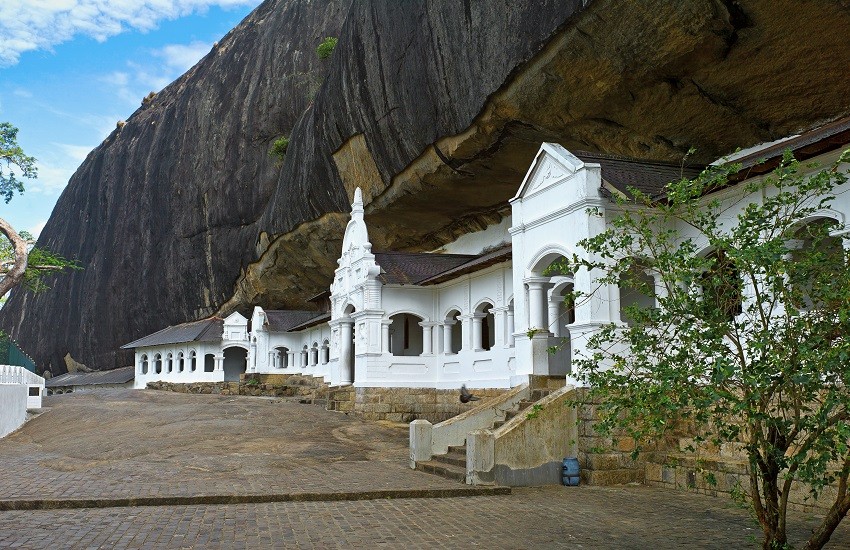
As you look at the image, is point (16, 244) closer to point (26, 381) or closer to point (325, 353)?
point (26, 381)

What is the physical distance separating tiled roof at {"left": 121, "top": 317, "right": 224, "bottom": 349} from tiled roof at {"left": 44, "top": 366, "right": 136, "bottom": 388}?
395 centimetres

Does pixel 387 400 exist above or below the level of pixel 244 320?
below

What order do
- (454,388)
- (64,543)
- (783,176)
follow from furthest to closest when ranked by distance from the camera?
(454,388) → (64,543) → (783,176)

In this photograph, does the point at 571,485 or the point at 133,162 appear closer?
the point at 571,485

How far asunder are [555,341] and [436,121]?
9026mm

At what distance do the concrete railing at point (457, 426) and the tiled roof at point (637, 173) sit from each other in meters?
4.32

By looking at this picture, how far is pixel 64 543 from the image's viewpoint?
7988mm

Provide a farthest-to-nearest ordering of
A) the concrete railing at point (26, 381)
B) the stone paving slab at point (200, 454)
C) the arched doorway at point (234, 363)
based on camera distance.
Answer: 1. the arched doorway at point (234, 363)
2. the concrete railing at point (26, 381)
3. the stone paving slab at point (200, 454)

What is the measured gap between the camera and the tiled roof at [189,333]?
4503 centimetres

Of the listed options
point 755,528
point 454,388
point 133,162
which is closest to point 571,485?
point 755,528

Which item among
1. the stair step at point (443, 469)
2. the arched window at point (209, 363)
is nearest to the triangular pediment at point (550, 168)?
the stair step at point (443, 469)

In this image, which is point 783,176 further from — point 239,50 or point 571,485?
point 239,50

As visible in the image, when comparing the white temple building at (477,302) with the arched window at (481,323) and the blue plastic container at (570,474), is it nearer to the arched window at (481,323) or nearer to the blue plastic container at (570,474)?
the arched window at (481,323)

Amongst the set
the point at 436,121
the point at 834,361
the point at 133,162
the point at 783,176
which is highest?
the point at 133,162
